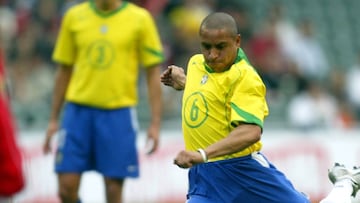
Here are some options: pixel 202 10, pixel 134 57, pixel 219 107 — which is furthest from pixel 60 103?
pixel 202 10

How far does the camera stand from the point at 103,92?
34.3ft

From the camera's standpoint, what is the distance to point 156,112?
422 inches

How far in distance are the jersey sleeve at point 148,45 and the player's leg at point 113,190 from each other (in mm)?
1133

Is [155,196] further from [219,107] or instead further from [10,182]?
[219,107]

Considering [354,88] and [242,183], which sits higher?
[242,183]

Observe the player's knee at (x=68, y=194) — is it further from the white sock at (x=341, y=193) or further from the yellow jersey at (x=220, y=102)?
the white sock at (x=341, y=193)

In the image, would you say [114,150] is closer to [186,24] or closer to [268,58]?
[186,24]

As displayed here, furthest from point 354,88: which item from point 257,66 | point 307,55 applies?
point 257,66

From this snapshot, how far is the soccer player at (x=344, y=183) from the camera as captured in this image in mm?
8109

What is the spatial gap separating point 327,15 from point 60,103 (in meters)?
11.9

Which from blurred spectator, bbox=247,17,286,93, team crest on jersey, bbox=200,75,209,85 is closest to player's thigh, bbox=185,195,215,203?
team crest on jersey, bbox=200,75,209,85

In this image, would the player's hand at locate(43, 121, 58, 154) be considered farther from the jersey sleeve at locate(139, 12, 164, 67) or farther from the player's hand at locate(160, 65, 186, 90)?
the player's hand at locate(160, 65, 186, 90)

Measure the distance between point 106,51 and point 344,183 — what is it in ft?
10.2

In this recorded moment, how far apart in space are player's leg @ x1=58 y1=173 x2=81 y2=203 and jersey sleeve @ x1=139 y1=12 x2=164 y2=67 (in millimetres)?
1266
